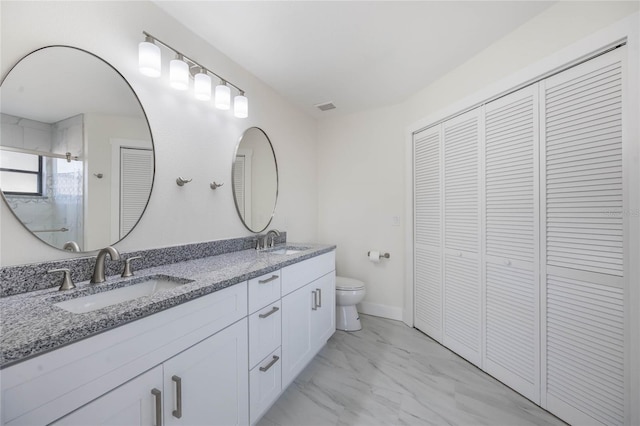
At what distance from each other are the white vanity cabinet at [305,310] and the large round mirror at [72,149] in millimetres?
956

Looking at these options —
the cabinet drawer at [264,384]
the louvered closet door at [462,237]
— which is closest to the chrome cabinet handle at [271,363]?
the cabinet drawer at [264,384]

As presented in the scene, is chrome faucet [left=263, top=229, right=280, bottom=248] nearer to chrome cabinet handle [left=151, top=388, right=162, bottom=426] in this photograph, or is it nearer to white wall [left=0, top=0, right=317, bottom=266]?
white wall [left=0, top=0, right=317, bottom=266]

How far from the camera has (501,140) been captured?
186 centimetres

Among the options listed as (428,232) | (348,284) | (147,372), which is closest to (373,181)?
(428,232)

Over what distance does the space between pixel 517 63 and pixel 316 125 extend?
210cm

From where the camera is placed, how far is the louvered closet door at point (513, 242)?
1.66 metres

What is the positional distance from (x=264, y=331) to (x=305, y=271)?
0.54 metres

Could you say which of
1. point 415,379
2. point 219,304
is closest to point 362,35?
point 219,304

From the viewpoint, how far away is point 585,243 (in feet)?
4.69

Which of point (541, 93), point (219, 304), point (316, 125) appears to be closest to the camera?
point (219, 304)

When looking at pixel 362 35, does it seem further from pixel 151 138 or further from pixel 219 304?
pixel 219 304

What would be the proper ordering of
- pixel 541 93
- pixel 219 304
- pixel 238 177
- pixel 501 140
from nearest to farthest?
1. pixel 219 304
2. pixel 541 93
3. pixel 501 140
4. pixel 238 177

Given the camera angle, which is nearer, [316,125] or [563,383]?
[563,383]

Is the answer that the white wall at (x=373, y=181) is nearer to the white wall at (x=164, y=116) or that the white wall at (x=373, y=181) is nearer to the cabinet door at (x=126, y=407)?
the white wall at (x=164, y=116)
